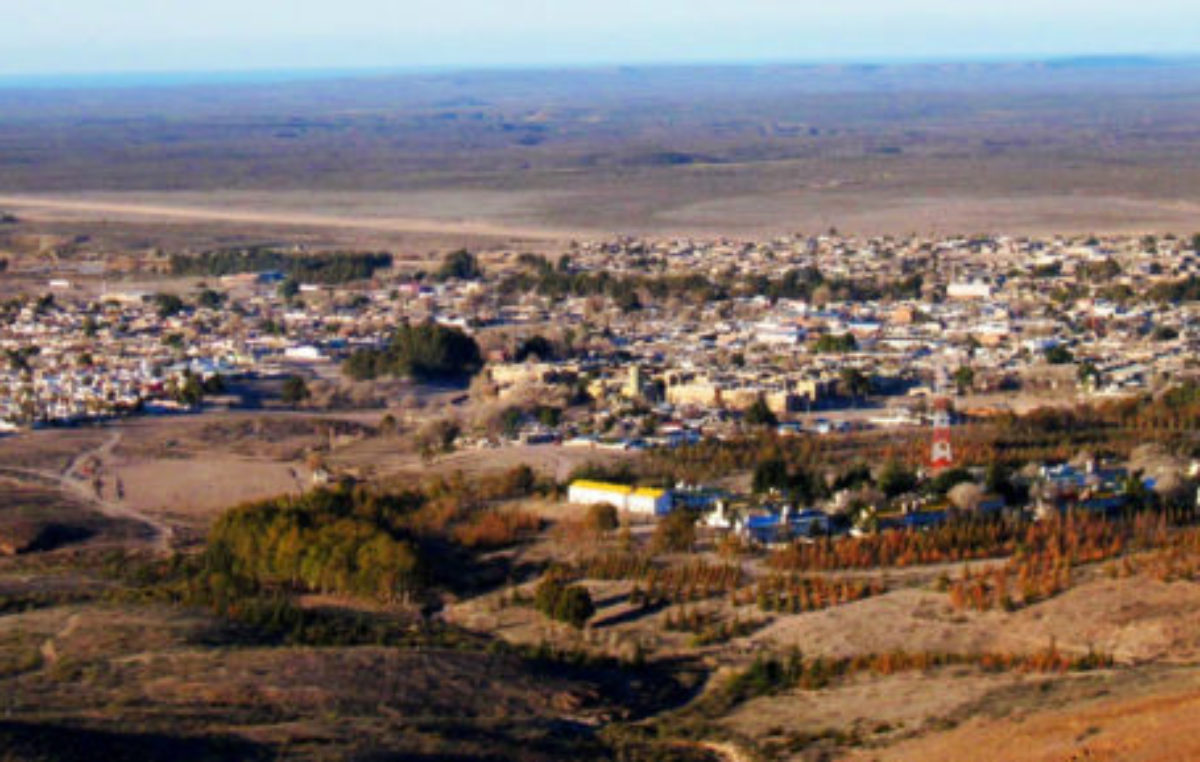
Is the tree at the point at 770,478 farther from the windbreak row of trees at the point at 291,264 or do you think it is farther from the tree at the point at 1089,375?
the windbreak row of trees at the point at 291,264

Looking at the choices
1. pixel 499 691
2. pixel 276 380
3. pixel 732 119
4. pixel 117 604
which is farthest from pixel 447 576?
pixel 732 119

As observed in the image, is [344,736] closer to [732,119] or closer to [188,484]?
[188,484]

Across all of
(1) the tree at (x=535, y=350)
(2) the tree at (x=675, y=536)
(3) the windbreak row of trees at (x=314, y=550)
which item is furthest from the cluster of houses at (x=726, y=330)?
(3) the windbreak row of trees at (x=314, y=550)

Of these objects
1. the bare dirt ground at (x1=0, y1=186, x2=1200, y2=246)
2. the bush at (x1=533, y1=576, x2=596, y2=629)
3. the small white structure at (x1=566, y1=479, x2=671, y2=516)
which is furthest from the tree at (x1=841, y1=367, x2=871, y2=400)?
the bare dirt ground at (x1=0, y1=186, x2=1200, y2=246)

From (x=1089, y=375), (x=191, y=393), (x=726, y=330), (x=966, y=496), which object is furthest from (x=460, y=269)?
(x=966, y=496)

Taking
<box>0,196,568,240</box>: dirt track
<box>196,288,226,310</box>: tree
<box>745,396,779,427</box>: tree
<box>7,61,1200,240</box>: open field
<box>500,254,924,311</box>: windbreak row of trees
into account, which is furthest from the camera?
<box>7,61,1200,240</box>: open field

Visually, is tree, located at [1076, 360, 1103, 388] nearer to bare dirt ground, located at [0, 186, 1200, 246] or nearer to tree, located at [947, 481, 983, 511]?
tree, located at [947, 481, 983, 511]
